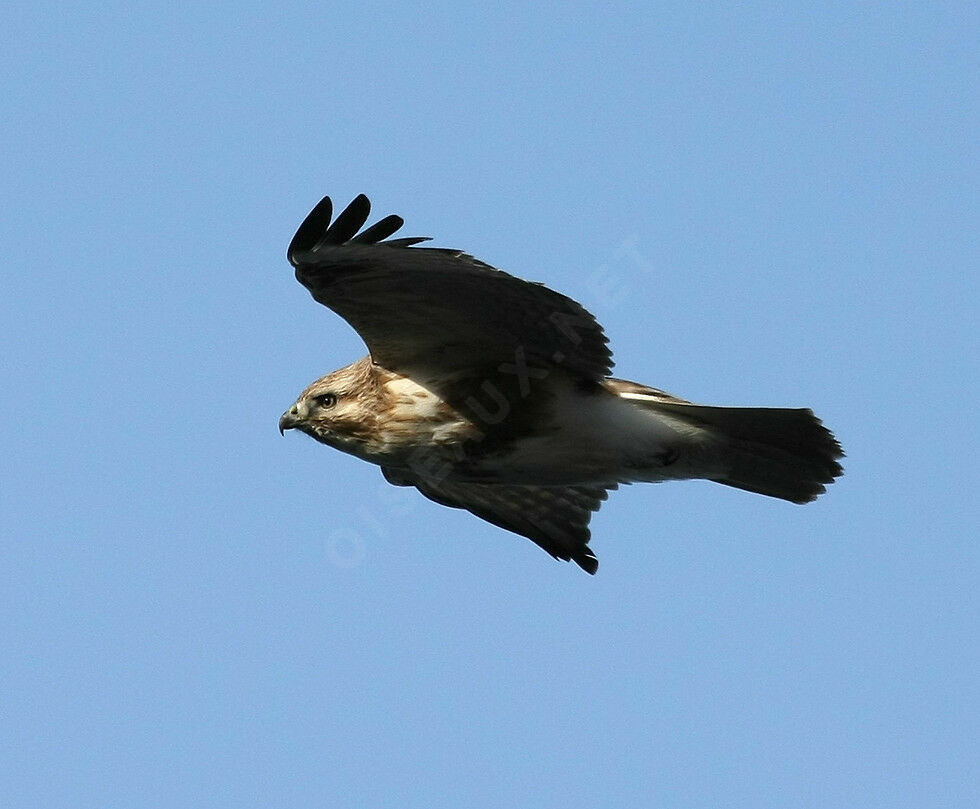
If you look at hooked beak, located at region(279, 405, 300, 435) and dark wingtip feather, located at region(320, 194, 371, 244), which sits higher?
dark wingtip feather, located at region(320, 194, 371, 244)

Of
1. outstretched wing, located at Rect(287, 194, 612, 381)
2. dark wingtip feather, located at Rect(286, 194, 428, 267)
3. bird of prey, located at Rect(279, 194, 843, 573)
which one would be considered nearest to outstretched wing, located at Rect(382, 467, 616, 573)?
bird of prey, located at Rect(279, 194, 843, 573)

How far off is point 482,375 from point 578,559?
1.77m

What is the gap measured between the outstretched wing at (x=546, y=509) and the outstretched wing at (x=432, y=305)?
1423 millimetres

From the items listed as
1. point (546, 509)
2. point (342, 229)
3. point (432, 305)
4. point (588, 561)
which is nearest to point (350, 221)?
point (342, 229)

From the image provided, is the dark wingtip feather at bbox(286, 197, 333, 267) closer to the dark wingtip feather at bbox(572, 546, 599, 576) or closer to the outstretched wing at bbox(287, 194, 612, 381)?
the outstretched wing at bbox(287, 194, 612, 381)

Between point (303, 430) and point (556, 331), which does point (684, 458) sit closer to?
point (556, 331)

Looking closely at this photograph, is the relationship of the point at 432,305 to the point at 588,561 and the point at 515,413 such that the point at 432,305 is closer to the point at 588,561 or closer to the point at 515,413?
the point at 515,413

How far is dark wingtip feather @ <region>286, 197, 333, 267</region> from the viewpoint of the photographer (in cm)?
765

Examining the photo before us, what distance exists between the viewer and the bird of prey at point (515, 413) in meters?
8.01

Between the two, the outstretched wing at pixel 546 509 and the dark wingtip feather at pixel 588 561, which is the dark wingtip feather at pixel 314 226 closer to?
the outstretched wing at pixel 546 509

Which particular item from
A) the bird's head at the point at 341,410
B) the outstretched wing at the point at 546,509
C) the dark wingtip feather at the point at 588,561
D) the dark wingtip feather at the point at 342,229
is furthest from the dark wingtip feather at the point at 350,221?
the dark wingtip feather at the point at 588,561

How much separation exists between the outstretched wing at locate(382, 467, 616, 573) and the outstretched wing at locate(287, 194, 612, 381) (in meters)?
1.42

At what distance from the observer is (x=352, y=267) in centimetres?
771

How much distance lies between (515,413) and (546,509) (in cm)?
147
